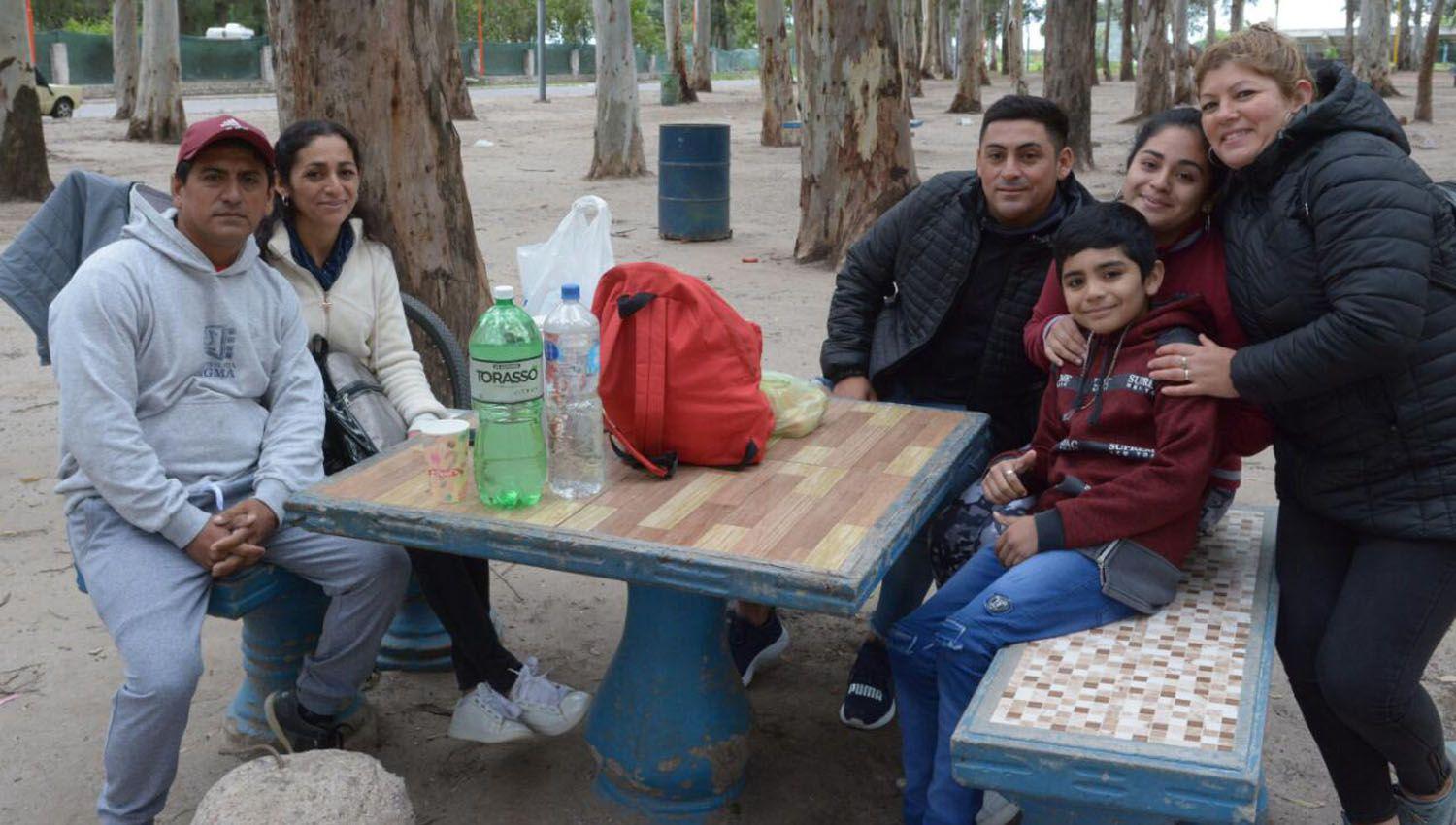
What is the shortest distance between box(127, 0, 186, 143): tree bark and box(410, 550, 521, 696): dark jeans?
698 inches

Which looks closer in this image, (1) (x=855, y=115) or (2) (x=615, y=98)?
(1) (x=855, y=115)

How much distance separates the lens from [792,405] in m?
3.05

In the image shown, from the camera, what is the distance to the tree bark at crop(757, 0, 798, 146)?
2027 centimetres

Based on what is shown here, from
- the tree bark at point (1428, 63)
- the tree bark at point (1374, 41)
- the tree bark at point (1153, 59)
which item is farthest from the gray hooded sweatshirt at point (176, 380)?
the tree bark at point (1374, 41)

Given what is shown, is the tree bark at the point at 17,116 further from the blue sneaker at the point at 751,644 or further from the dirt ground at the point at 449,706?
the blue sneaker at the point at 751,644

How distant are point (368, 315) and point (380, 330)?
0.05 metres

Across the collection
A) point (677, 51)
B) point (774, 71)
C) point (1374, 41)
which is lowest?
point (774, 71)

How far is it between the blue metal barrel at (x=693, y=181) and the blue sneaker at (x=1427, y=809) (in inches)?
354

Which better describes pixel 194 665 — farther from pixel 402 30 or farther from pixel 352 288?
pixel 402 30

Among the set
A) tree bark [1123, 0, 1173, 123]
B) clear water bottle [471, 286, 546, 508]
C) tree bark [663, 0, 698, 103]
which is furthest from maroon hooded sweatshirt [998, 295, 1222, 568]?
tree bark [663, 0, 698, 103]

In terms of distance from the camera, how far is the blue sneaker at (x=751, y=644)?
372 centimetres

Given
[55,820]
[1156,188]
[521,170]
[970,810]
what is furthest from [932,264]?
[521,170]

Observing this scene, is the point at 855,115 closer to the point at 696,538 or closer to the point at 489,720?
the point at 489,720

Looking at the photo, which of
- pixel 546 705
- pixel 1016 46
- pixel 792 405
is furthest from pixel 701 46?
pixel 546 705
